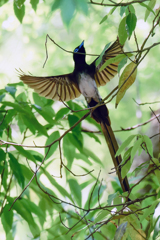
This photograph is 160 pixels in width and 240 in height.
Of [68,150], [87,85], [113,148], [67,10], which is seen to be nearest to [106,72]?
[87,85]

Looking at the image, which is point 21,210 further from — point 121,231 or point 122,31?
point 122,31

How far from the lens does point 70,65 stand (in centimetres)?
256

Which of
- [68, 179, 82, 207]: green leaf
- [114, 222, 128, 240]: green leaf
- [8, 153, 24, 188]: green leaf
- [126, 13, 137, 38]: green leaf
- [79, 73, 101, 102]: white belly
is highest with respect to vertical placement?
[79, 73, 101, 102]: white belly

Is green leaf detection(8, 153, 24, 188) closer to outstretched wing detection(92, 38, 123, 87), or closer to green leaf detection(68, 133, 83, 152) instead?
green leaf detection(68, 133, 83, 152)

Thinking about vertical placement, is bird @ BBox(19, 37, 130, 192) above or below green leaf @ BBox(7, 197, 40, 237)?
above

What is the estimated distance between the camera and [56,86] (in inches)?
34.1

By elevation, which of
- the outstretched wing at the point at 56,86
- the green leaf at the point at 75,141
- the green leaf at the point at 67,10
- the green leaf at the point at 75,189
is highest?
the green leaf at the point at 67,10

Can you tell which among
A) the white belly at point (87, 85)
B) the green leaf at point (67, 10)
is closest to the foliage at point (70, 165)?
the white belly at point (87, 85)

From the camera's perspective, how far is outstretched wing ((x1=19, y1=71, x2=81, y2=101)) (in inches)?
33.5

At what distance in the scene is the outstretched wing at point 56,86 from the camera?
0.85 m

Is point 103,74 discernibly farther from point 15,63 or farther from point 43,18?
point 43,18

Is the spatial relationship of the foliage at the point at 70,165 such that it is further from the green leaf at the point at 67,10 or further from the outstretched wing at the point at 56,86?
the green leaf at the point at 67,10

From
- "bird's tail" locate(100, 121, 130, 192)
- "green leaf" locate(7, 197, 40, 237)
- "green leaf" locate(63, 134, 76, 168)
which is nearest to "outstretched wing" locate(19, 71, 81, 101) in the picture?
"bird's tail" locate(100, 121, 130, 192)

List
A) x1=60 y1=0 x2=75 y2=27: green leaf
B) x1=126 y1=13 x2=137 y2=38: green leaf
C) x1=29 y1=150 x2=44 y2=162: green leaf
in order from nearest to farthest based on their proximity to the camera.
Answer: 1. x1=126 y1=13 x2=137 y2=38: green leaf
2. x1=29 y1=150 x2=44 y2=162: green leaf
3. x1=60 y1=0 x2=75 y2=27: green leaf
